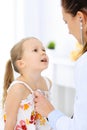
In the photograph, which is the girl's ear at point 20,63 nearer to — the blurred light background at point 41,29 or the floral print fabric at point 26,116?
the floral print fabric at point 26,116

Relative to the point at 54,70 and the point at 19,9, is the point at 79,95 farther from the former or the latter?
the point at 19,9

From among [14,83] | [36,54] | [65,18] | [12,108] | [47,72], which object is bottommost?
[47,72]

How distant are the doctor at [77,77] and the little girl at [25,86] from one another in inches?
10.8

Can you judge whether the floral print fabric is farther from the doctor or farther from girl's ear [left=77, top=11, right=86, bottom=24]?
girl's ear [left=77, top=11, right=86, bottom=24]

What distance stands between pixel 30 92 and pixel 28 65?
0.54 feet

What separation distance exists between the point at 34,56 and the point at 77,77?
0.68m

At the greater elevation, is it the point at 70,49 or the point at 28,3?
the point at 28,3

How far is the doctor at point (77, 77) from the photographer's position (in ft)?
3.89

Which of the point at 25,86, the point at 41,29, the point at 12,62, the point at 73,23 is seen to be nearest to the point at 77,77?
the point at 73,23

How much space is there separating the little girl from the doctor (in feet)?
0.90

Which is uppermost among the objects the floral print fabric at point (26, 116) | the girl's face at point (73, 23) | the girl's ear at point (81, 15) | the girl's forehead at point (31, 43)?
the girl's ear at point (81, 15)

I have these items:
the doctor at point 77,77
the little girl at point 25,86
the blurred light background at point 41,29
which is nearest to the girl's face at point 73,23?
the doctor at point 77,77


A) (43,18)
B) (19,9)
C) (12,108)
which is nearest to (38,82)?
(12,108)

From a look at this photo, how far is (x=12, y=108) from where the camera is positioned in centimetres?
170
